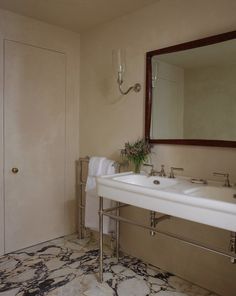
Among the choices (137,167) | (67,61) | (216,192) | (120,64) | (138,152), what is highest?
(67,61)

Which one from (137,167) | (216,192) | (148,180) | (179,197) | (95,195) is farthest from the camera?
(95,195)

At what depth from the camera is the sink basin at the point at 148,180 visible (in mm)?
2083

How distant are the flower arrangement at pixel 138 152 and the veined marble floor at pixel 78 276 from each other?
85cm

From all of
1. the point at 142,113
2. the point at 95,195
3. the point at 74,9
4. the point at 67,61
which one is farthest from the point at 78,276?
the point at 74,9

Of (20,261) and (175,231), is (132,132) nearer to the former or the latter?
(175,231)

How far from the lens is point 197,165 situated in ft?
6.82

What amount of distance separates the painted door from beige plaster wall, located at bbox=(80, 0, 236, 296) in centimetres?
33

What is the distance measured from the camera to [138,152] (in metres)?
2.28

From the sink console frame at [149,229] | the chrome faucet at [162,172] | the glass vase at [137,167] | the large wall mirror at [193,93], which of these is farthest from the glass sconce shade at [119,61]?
the sink console frame at [149,229]

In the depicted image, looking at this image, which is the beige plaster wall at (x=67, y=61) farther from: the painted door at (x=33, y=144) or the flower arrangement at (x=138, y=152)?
the flower arrangement at (x=138, y=152)

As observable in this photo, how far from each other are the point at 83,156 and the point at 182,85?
1.39m

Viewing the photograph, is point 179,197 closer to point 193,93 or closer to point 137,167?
point 137,167

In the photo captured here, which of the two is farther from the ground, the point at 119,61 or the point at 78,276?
the point at 119,61

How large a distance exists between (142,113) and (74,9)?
1077 millimetres
